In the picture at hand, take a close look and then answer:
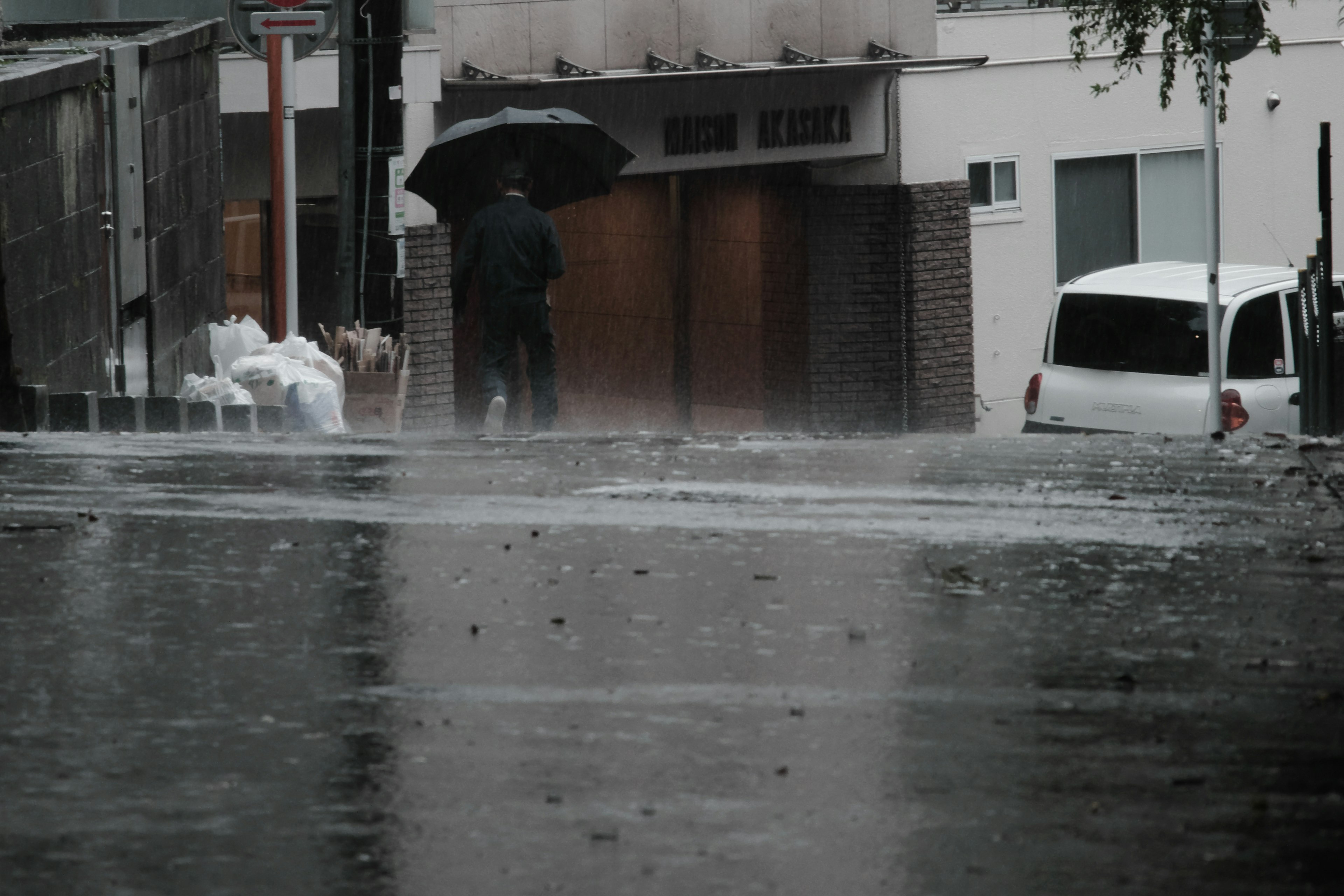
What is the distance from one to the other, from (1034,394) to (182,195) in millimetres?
6505

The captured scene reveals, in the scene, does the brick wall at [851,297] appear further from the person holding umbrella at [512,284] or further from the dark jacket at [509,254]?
the dark jacket at [509,254]

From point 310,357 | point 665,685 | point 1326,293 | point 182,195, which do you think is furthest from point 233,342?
point 665,685

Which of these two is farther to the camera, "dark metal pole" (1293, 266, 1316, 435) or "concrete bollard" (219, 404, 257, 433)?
"dark metal pole" (1293, 266, 1316, 435)

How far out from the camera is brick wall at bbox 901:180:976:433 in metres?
18.7

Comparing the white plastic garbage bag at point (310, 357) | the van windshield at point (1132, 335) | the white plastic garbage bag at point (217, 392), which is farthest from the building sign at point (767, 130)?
the white plastic garbage bag at point (217, 392)

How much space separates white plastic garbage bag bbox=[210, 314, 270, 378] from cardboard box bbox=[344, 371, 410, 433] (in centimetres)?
52

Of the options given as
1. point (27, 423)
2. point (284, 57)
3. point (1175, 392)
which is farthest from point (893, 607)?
point (1175, 392)

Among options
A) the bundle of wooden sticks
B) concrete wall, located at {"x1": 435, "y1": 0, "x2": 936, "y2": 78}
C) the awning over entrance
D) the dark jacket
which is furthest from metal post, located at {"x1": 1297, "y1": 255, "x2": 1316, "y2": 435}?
concrete wall, located at {"x1": 435, "y1": 0, "x2": 936, "y2": 78}

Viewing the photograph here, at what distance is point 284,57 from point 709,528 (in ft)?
23.1

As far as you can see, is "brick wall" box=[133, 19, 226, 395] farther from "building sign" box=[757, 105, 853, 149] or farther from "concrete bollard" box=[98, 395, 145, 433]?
"building sign" box=[757, 105, 853, 149]

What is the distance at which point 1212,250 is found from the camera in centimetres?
1206

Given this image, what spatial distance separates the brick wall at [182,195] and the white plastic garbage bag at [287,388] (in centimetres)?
55

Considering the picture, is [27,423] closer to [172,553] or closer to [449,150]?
[172,553]

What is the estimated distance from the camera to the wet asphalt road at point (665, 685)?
128 inches
